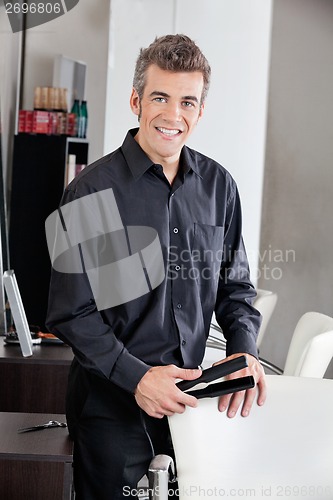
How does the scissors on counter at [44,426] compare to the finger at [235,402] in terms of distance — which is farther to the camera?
the scissors on counter at [44,426]

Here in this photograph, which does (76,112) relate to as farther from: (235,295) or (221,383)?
(221,383)

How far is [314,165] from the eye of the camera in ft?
19.6

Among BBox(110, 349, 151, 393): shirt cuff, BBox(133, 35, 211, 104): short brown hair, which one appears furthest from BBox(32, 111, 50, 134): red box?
BBox(110, 349, 151, 393): shirt cuff

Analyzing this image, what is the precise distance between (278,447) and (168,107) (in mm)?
795

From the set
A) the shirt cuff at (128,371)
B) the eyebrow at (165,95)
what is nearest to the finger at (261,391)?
the shirt cuff at (128,371)

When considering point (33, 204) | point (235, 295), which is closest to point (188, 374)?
point (235, 295)

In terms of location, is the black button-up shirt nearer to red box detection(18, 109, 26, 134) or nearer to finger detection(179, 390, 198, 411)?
finger detection(179, 390, 198, 411)

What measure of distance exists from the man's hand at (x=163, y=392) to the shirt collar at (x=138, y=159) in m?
0.48

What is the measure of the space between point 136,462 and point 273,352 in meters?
4.29

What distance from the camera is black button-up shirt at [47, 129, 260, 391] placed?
1.84 meters

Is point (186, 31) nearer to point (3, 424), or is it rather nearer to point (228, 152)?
point (228, 152)

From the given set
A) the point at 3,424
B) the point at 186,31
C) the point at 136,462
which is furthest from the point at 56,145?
the point at 136,462

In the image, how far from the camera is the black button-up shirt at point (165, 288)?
1.84 meters

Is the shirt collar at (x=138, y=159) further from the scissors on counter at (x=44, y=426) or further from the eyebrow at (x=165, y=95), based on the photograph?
the scissors on counter at (x=44, y=426)
